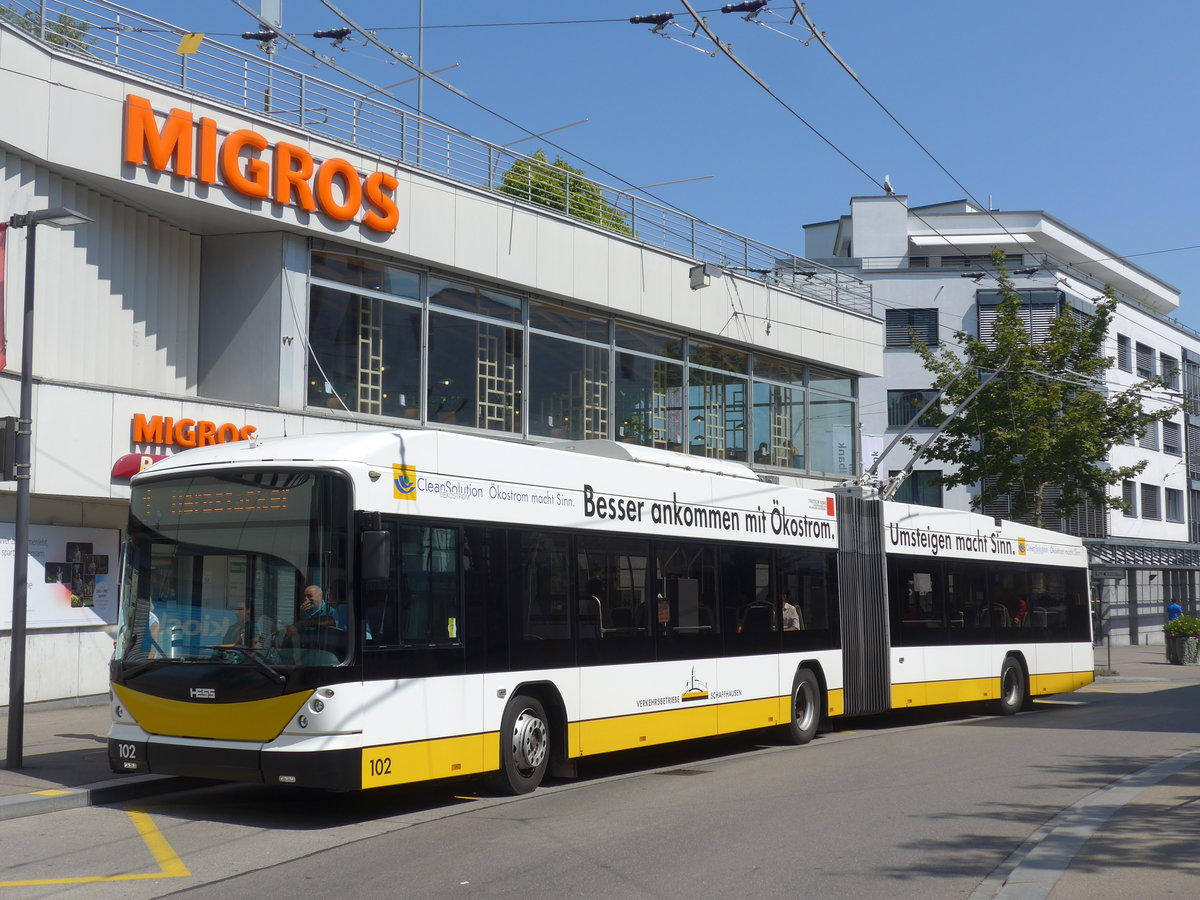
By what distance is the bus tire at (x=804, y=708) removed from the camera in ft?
52.4

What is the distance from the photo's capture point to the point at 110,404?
56.4ft

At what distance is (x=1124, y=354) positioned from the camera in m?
57.7

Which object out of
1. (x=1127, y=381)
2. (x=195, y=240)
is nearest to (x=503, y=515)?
(x=195, y=240)

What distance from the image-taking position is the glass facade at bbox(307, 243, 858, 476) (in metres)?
20.6

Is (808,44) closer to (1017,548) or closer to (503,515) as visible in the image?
(503,515)

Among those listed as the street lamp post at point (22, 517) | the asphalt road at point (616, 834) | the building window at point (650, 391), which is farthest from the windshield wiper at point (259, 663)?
the building window at point (650, 391)

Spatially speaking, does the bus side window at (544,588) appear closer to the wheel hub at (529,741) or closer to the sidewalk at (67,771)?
the wheel hub at (529,741)

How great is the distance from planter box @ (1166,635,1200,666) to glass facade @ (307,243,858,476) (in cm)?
1265

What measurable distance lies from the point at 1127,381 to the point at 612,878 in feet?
178

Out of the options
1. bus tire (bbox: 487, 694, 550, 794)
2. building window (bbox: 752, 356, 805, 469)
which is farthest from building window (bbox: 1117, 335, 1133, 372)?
bus tire (bbox: 487, 694, 550, 794)

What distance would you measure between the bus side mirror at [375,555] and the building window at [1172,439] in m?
56.7

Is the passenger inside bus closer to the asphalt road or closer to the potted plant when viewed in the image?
the asphalt road

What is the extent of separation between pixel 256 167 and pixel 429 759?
Answer: 11.0 m

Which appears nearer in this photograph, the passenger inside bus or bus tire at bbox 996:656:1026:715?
the passenger inside bus
